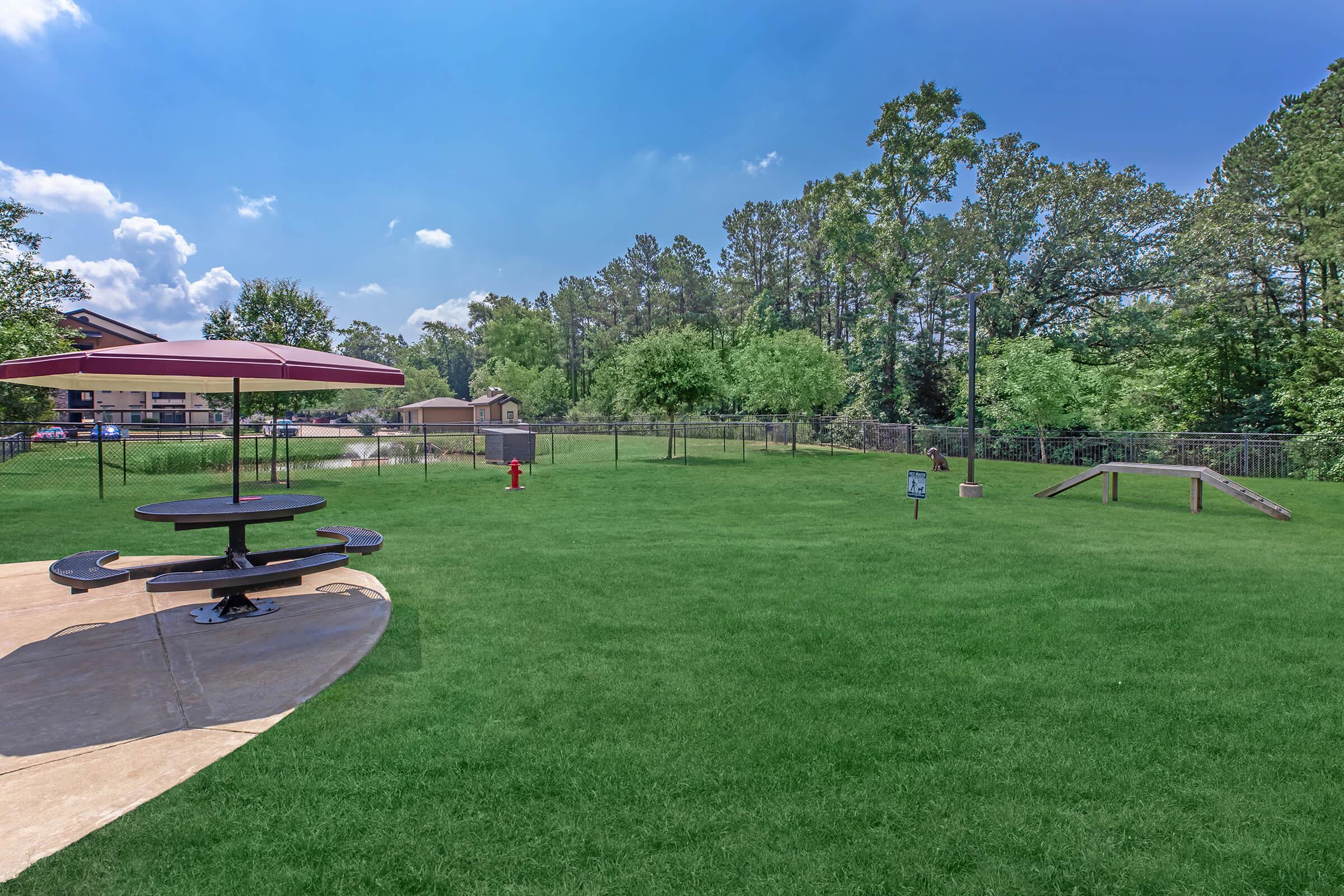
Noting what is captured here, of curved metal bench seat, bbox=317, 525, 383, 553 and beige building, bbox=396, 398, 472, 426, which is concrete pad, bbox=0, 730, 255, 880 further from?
beige building, bbox=396, 398, 472, 426

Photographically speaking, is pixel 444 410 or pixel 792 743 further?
pixel 444 410

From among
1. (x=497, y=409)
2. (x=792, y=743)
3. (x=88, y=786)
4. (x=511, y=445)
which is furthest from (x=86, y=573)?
(x=497, y=409)

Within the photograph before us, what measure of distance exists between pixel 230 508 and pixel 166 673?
1.62 metres

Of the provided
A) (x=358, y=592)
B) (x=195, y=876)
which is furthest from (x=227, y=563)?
(x=195, y=876)

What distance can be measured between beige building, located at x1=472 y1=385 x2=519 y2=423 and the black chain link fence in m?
12.6

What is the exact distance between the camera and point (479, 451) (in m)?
34.7

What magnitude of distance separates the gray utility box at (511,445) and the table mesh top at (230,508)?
16.8 m

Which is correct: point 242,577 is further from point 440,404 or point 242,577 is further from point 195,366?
point 440,404

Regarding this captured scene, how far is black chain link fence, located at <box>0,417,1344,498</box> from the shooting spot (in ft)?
58.0

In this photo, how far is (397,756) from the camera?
11.2 ft

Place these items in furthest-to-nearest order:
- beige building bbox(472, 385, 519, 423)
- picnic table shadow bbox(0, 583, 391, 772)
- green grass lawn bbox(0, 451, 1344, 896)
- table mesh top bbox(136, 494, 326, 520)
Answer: beige building bbox(472, 385, 519, 423), table mesh top bbox(136, 494, 326, 520), picnic table shadow bbox(0, 583, 391, 772), green grass lawn bbox(0, 451, 1344, 896)

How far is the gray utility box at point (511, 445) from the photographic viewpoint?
23547 mm

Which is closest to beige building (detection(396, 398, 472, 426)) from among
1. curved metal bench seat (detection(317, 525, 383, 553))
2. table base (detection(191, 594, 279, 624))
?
curved metal bench seat (detection(317, 525, 383, 553))

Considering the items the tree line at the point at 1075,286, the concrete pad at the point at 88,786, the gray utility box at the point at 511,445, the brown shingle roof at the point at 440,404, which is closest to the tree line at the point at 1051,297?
the tree line at the point at 1075,286
